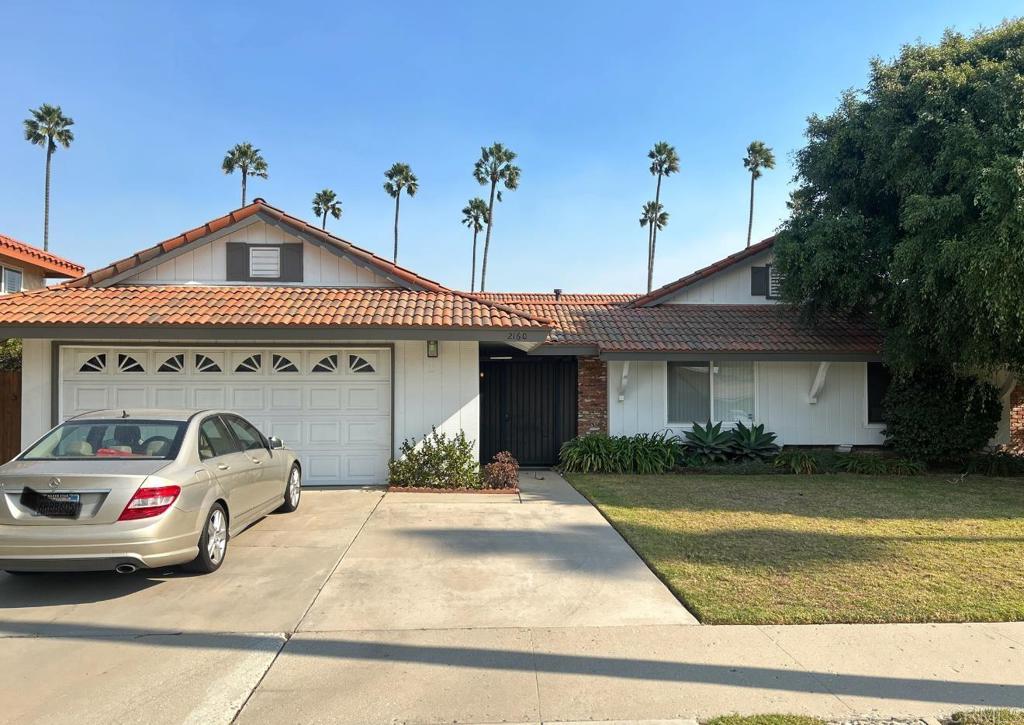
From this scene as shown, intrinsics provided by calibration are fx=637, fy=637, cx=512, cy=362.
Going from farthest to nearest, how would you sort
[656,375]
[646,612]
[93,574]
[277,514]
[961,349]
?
[656,375], [961,349], [277,514], [93,574], [646,612]

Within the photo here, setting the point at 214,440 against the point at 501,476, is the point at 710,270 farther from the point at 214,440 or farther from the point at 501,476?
the point at 214,440

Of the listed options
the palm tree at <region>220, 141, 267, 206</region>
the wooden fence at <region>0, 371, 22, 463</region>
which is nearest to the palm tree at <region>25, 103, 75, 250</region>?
the palm tree at <region>220, 141, 267, 206</region>

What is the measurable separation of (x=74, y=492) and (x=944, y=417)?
13714mm

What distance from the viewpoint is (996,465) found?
39.8 ft

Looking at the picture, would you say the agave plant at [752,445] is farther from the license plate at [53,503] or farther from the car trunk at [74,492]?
the license plate at [53,503]

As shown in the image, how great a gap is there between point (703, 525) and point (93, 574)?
633cm

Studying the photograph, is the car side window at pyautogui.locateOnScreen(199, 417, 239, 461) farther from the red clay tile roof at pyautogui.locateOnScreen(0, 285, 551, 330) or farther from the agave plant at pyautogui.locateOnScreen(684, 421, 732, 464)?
the agave plant at pyautogui.locateOnScreen(684, 421, 732, 464)

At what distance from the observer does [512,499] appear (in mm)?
9344

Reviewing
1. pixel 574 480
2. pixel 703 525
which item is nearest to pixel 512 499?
pixel 574 480

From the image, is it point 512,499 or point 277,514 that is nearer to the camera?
point 277,514

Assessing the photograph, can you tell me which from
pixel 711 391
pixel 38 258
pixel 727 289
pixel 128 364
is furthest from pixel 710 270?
pixel 38 258

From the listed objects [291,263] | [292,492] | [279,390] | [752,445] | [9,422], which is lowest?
[292,492]

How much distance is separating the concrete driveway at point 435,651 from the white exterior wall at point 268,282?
6352mm

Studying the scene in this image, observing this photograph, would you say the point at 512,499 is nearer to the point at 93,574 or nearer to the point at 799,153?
the point at 93,574
